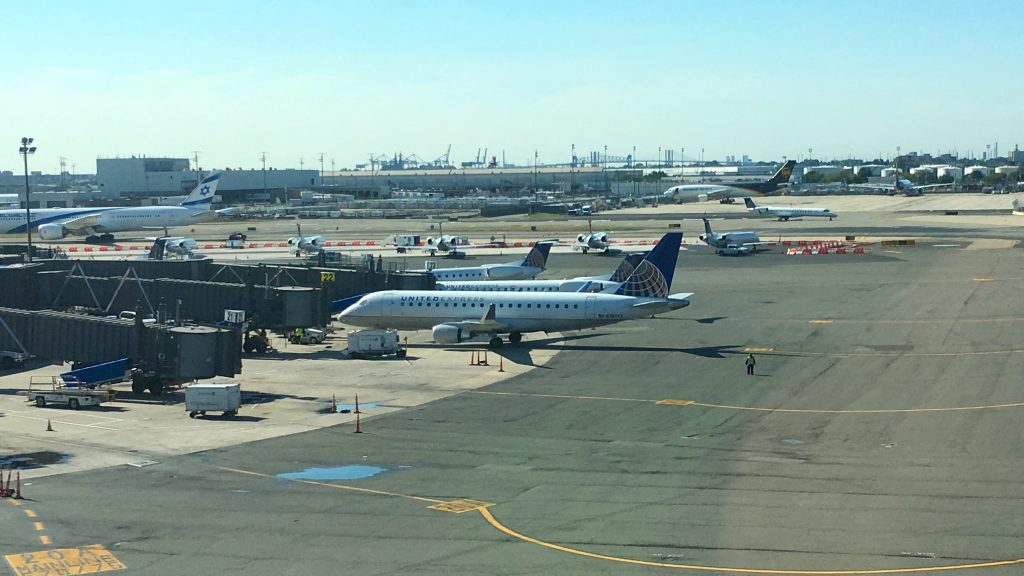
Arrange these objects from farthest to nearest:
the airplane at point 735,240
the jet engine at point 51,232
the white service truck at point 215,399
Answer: the jet engine at point 51,232, the airplane at point 735,240, the white service truck at point 215,399

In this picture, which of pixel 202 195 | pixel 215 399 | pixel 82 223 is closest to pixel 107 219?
pixel 82 223

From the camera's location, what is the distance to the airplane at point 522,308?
71.4m

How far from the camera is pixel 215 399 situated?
53.8 m

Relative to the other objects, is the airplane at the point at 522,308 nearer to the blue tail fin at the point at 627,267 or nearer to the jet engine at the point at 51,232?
the blue tail fin at the point at 627,267

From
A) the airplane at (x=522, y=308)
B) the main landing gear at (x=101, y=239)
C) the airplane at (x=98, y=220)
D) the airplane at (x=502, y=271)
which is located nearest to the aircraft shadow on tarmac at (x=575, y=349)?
the airplane at (x=522, y=308)

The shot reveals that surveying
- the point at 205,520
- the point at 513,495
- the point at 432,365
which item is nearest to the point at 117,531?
the point at 205,520

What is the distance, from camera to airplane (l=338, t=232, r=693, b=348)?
234ft

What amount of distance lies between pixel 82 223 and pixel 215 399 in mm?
136946

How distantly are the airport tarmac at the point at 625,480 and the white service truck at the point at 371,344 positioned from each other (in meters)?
4.22

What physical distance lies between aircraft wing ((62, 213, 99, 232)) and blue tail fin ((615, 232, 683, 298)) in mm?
128950

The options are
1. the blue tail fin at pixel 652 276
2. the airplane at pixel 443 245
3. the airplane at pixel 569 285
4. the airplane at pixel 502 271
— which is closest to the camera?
the blue tail fin at pixel 652 276

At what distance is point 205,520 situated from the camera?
116 feet

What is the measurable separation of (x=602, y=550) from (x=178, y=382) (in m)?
35.4

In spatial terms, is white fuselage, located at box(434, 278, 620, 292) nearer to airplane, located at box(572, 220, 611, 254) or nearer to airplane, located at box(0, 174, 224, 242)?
airplane, located at box(572, 220, 611, 254)
